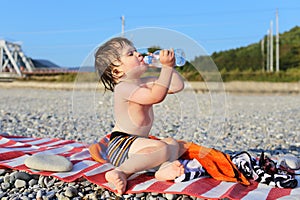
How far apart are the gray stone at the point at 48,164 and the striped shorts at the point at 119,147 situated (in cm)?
34

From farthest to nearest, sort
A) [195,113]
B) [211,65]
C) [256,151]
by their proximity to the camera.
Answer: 1. [256,151]
2. [195,113]
3. [211,65]

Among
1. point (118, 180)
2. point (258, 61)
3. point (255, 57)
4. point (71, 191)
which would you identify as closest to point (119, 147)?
point (118, 180)

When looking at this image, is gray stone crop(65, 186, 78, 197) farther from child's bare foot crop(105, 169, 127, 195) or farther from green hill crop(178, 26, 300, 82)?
green hill crop(178, 26, 300, 82)

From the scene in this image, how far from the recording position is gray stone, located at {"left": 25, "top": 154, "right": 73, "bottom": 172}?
3080mm

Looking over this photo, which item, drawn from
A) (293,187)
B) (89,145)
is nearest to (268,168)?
(293,187)


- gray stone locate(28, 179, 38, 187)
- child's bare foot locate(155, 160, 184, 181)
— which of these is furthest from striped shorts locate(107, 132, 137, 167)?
gray stone locate(28, 179, 38, 187)

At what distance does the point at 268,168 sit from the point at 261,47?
4100cm

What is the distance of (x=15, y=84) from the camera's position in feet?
99.9

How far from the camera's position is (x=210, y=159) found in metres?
3.11

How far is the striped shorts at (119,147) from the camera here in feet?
9.78

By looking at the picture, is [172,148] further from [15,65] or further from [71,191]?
Result: [15,65]

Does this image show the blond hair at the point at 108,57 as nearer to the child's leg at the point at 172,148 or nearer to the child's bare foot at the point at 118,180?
the child's leg at the point at 172,148

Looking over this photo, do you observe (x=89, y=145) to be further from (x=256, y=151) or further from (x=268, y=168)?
(x=256, y=151)

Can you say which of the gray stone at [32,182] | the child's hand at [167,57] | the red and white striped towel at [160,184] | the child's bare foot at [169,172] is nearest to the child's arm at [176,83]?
the child's hand at [167,57]
